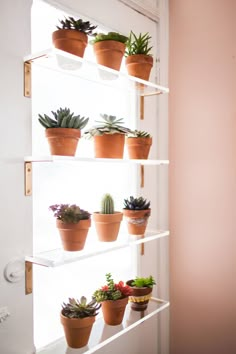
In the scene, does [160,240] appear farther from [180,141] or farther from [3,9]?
[3,9]

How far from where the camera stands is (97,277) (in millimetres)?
1507

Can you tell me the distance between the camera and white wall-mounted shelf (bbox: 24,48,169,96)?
1.11 meters

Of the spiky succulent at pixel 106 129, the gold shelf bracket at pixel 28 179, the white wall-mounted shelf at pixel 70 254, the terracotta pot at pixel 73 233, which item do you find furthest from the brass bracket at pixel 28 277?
the spiky succulent at pixel 106 129

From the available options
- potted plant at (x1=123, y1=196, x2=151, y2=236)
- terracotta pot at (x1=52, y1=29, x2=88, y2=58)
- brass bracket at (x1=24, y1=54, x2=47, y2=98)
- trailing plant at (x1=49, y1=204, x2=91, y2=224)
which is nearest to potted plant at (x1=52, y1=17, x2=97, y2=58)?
terracotta pot at (x1=52, y1=29, x2=88, y2=58)

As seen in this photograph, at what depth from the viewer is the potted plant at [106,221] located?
1282 millimetres

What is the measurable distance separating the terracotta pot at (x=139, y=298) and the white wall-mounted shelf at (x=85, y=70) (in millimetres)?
914

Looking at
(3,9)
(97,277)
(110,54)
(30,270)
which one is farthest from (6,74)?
(97,277)

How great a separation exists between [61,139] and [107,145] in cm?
23

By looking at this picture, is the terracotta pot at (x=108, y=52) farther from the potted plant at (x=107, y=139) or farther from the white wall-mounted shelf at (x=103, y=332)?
the white wall-mounted shelf at (x=103, y=332)

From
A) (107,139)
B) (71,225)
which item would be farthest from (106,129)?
(71,225)

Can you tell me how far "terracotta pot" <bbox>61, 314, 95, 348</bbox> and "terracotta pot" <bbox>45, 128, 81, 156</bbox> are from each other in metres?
0.58

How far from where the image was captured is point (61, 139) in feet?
3.60

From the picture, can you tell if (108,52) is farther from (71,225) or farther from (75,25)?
(71,225)

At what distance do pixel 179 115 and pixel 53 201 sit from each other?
32.8 inches
